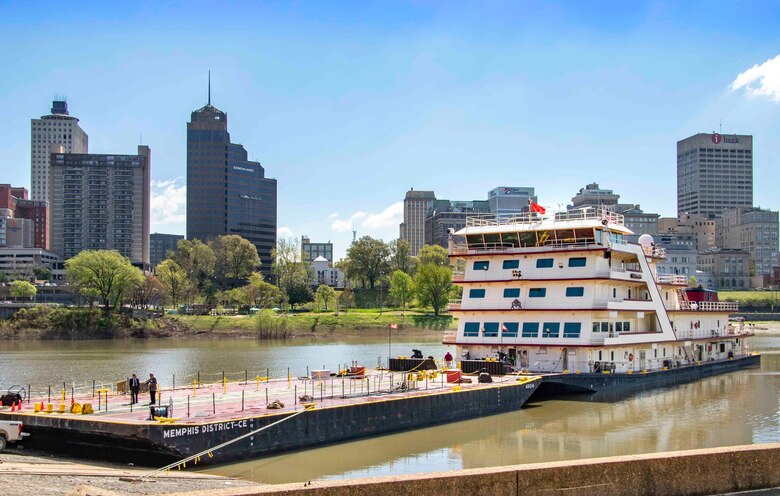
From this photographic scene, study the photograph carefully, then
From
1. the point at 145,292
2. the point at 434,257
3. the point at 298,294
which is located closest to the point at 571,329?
the point at 145,292

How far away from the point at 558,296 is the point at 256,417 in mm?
22024

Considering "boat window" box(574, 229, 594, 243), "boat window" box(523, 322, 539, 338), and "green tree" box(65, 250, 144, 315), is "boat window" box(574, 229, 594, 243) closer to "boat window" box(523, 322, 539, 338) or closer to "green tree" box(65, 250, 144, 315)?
"boat window" box(523, 322, 539, 338)

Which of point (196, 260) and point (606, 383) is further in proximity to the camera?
point (196, 260)

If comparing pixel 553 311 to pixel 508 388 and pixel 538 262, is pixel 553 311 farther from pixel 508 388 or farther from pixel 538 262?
pixel 508 388

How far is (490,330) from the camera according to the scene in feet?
143

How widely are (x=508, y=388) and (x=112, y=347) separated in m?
67.5

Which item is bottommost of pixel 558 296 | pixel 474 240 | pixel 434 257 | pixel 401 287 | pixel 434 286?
pixel 401 287

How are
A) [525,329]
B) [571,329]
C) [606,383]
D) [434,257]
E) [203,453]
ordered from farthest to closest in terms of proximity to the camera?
[434,257] → [525,329] → [571,329] → [606,383] → [203,453]

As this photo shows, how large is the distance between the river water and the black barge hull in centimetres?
60

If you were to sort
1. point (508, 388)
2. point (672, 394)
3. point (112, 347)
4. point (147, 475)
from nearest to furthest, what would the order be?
1. point (147, 475)
2. point (508, 388)
3. point (672, 394)
4. point (112, 347)

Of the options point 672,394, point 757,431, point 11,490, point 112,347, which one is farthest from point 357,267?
point 11,490

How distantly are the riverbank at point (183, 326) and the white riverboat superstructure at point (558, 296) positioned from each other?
65109mm

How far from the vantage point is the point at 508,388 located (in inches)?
1417

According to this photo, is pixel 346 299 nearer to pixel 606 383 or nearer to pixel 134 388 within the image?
pixel 606 383
